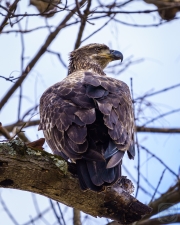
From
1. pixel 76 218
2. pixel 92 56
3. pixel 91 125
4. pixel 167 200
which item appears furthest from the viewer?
pixel 92 56

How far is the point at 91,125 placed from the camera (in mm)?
5289

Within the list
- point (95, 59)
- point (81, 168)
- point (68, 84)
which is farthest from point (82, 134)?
point (95, 59)

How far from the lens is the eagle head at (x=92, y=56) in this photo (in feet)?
26.9

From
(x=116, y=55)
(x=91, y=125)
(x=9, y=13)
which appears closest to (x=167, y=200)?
(x=91, y=125)

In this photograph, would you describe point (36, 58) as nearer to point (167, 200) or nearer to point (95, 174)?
point (167, 200)

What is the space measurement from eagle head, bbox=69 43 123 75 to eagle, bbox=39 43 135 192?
69.8 inches

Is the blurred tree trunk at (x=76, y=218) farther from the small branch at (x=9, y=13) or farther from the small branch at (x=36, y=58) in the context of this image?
the small branch at (x=9, y=13)

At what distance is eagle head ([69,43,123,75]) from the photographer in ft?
26.9

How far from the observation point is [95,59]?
825cm

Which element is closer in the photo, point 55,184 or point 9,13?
point 55,184

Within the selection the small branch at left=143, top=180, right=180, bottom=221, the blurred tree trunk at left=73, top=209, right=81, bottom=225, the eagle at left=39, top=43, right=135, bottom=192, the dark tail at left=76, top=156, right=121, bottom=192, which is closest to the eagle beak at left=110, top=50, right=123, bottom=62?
the eagle at left=39, top=43, right=135, bottom=192

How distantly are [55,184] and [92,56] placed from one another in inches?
145

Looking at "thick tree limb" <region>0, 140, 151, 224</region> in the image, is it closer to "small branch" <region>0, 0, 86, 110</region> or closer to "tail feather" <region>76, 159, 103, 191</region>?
"tail feather" <region>76, 159, 103, 191</region>

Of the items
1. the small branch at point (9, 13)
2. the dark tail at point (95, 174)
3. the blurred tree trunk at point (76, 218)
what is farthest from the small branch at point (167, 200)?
the small branch at point (9, 13)
